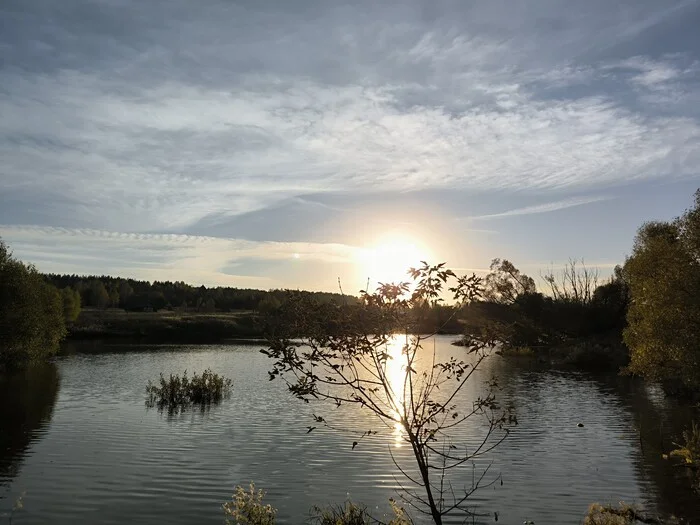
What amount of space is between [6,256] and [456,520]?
49.7 metres

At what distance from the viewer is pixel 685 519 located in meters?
14.7

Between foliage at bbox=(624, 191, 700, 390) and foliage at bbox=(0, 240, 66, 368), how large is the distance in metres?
45.3

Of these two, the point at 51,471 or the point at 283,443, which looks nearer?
the point at 51,471

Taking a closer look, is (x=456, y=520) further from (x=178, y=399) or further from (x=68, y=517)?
(x=178, y=399)

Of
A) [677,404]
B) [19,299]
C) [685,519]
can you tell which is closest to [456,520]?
[685,519]

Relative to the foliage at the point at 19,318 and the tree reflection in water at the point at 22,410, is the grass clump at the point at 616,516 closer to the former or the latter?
the tree reflection in water at the point at 22,410

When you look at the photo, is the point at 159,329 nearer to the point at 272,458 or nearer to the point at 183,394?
the point at 183,394

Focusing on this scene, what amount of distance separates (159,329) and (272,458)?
4324 inches

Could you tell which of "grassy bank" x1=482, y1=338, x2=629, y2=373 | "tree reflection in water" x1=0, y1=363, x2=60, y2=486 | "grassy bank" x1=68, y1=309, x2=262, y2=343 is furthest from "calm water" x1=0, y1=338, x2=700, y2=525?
"grassy bank" x1=68, y1=309, x2=262, y2=343

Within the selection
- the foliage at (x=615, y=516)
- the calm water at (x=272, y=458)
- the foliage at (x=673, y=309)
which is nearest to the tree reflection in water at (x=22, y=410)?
the calm water at (x=272, y=458)

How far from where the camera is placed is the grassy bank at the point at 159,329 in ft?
371

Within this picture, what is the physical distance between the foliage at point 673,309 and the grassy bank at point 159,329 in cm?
9015

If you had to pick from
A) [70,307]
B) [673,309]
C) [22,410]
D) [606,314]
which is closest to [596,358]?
[606,314]

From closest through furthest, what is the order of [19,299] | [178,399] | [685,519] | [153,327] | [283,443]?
1. [685,519]
2. [283,443]
3. [178,399]
4. [19,299]
5. [153,327]
